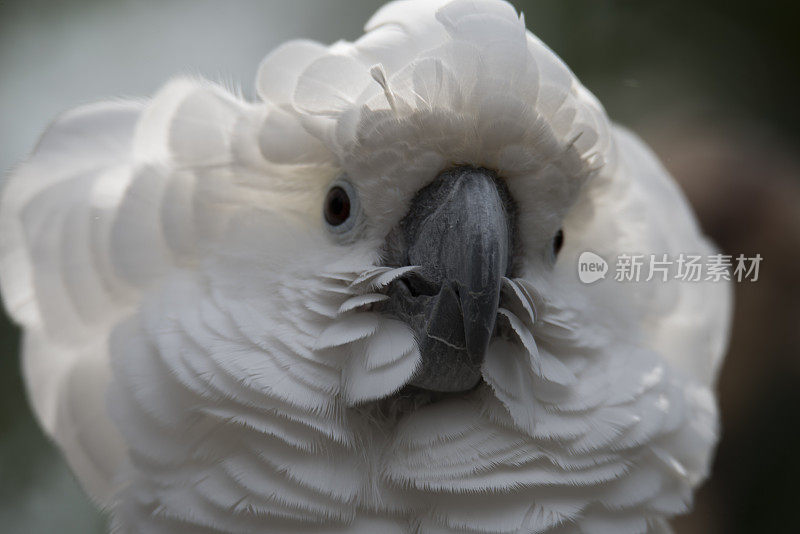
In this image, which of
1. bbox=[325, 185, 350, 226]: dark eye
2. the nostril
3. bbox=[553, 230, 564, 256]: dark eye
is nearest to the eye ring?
bbox=[325, 185, 350, 226]: dark eye

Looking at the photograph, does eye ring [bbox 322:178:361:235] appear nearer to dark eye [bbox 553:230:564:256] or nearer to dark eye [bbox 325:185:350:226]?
dark eye [bbox 325:185:350:226]

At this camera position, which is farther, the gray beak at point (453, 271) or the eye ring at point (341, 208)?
the eye ring at point (341, 208)

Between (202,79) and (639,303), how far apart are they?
897mm

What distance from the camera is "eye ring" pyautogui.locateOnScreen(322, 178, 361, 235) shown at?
1.00 meters

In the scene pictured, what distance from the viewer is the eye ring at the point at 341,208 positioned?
1.00 m

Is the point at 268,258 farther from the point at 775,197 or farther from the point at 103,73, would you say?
the point at 775,197

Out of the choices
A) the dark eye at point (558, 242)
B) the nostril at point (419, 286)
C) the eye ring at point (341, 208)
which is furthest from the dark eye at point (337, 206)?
the dark eye at point (558, 242)

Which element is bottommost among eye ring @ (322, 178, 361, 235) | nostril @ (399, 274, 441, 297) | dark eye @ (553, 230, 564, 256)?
dark eye @ (553, 230, 564, 256)

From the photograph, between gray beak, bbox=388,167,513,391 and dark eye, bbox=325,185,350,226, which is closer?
gray beak, bbox=388,167,513,391

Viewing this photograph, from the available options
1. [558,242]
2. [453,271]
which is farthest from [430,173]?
[558,242]

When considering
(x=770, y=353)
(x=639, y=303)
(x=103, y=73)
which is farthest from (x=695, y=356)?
(x=103, y=73)

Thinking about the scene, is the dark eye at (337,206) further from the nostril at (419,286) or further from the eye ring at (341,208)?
the nostril at (419,286)

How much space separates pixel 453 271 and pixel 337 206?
0.24 metres

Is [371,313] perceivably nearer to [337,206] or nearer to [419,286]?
[419,286]
